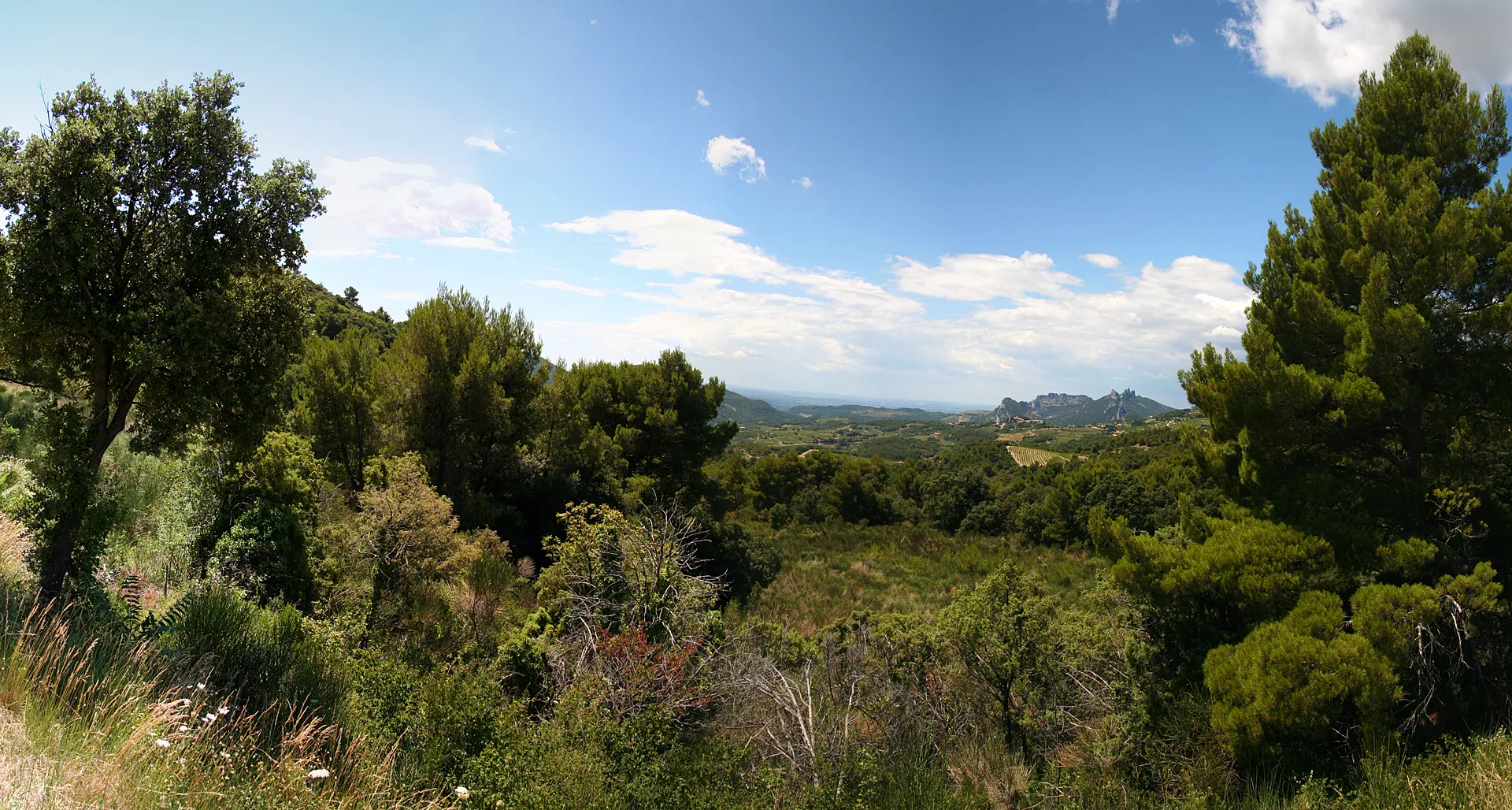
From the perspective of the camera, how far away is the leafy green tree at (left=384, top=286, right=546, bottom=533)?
1662 cm

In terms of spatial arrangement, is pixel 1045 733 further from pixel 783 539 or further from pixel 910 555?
pixel 783 539

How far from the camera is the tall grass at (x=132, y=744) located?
2971mm

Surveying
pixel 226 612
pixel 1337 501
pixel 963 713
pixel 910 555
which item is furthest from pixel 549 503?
pixel 1337 501

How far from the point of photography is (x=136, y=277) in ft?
20.3

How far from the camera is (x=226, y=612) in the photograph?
655cm

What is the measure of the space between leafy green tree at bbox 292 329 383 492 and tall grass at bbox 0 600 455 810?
12419mm

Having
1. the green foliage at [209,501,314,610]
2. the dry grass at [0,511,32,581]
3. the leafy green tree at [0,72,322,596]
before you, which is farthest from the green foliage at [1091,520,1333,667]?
the dry grass at [0,511,32,581]

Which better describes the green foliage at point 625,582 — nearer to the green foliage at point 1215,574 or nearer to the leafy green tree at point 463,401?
the green foliage at point 1215,574

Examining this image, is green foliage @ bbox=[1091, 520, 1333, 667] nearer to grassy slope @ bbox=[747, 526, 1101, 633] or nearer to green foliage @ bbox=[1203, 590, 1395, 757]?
green foliage @ bbox=[1203, 590, 1395, 757]

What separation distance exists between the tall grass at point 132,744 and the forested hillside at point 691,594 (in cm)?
4

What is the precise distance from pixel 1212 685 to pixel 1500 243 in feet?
19.5

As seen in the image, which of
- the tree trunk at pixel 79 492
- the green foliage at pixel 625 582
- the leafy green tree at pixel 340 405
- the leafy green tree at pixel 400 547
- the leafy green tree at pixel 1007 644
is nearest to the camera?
the tree trunk at pixel 79 492

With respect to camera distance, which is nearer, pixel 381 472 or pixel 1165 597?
pixel 1165 597

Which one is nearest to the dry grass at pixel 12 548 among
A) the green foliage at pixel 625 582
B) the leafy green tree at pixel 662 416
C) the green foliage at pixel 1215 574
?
the green foliage at pixel 625 582
